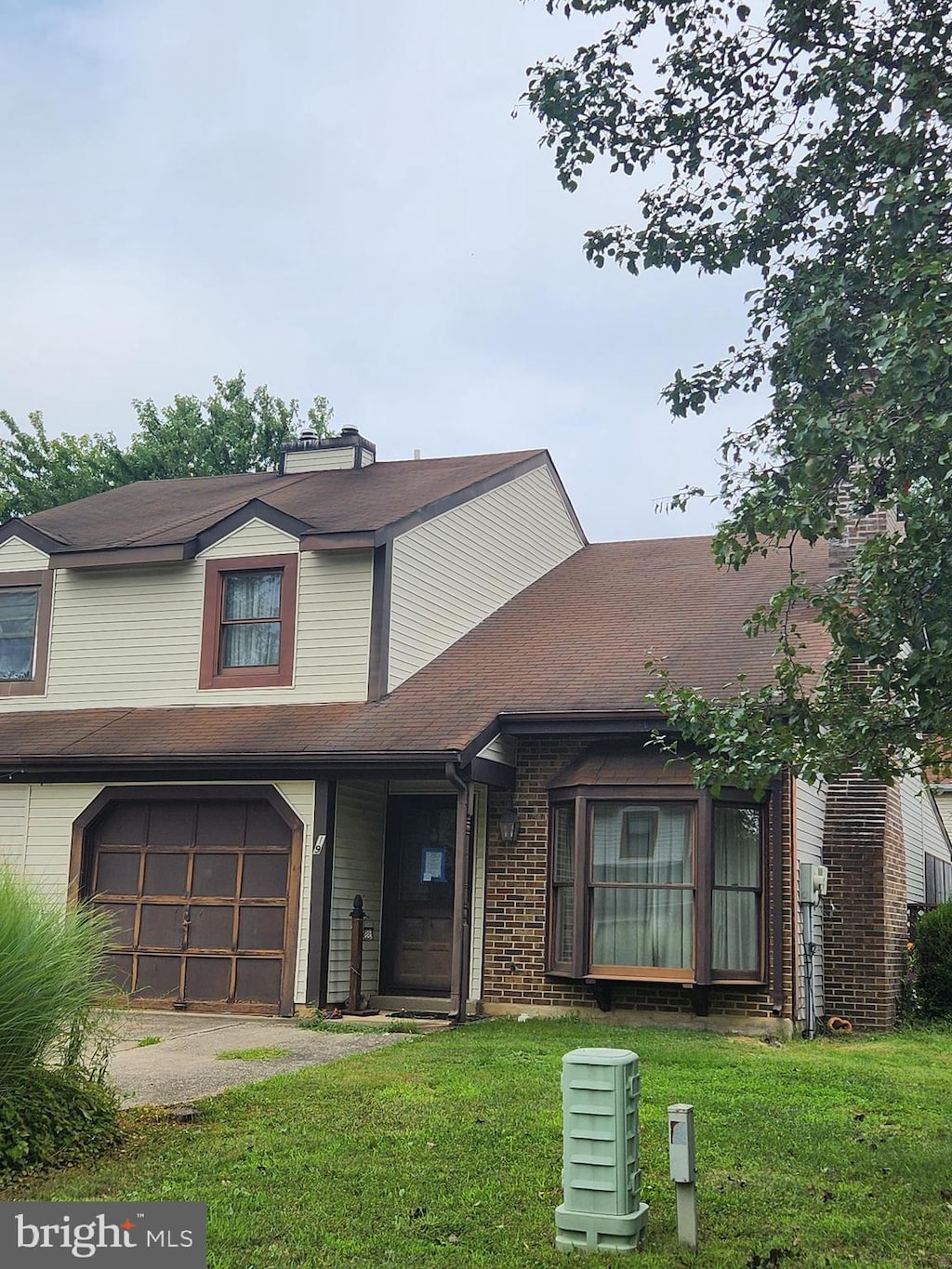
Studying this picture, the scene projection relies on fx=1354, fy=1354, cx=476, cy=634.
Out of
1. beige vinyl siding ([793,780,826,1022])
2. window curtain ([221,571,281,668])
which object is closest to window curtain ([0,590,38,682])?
window curtain ([221,571,281,668])

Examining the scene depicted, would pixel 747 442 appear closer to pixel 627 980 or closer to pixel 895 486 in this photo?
pixel 895 486

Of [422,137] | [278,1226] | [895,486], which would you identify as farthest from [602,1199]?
[422,137]

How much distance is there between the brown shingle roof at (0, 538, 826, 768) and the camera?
44.8 ft

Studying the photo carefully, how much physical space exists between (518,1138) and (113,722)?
925 cm

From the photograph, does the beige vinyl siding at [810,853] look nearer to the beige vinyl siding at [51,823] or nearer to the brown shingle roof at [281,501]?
the brown shingle roof at [281,501]

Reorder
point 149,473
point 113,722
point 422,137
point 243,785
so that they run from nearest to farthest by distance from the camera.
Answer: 1. point 422,137
2. point 243,785
3. point 113,722
4. point 149,473

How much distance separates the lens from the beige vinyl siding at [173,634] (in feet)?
49.5

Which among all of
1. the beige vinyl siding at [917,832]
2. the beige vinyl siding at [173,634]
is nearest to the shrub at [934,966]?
the beige vinyl siding at [917,832]

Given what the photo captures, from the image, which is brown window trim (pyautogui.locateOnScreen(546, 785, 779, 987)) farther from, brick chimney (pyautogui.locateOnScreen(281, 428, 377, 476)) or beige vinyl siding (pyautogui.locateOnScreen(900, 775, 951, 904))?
brick chimney (pyautogui.locateOnScreen(281, 428, 377, 476))

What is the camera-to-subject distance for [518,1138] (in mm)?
7574

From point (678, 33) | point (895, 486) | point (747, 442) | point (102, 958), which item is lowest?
point (102, 958)

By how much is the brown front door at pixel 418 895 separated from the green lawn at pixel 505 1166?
454 cm

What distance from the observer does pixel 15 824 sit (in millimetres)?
15352

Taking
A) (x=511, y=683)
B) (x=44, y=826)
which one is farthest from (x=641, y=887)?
(x=44, y=826)
